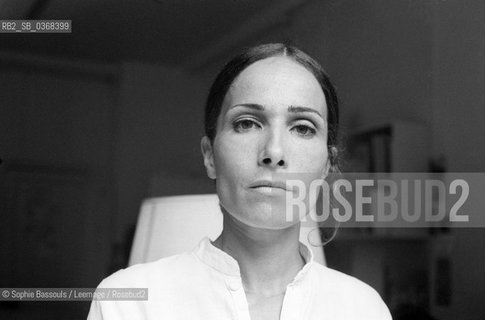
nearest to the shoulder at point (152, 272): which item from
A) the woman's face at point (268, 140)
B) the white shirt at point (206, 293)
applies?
the white shirt at point (206, 293)

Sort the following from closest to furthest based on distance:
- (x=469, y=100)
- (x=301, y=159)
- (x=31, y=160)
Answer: (x=301, y=159) → (x=31, y=160) → (x=469, y=100)

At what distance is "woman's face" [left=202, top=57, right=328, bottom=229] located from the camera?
944 mm

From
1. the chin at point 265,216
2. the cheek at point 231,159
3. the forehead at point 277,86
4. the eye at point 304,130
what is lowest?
the chin at point 265,216

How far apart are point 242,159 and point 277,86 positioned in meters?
0.13

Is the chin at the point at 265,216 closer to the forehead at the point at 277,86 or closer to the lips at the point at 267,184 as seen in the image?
the lips at the point at 267,184

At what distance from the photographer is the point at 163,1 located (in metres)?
1.15

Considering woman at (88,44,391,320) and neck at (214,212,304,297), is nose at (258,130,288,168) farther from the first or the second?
neck at (214,212,304,297)

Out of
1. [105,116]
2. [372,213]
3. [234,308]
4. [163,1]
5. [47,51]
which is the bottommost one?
[234,308]

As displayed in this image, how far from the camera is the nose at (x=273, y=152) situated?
0.94 meters

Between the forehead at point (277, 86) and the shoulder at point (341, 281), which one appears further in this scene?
the shoulder at point (341, 281)

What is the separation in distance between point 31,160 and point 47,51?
20cm

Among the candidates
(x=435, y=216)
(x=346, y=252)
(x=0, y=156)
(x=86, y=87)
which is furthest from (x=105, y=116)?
(x=435, y=216)

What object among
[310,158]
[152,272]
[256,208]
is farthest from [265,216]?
[152,272]

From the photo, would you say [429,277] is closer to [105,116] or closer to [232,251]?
[232,251]
